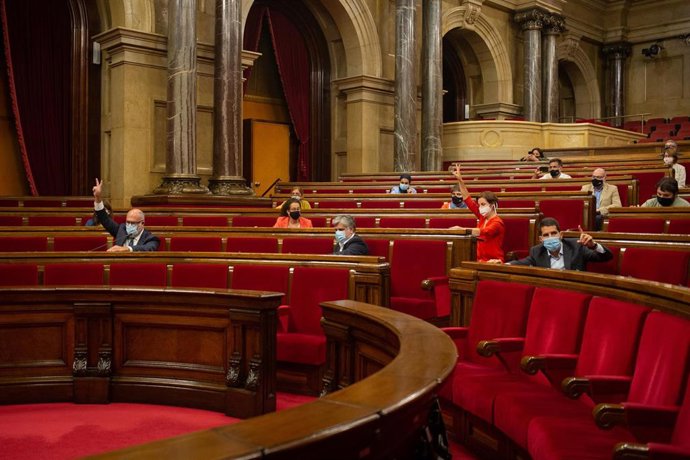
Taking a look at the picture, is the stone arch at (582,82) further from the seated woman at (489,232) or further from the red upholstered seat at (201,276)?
the red upholstered seat at (201,276)

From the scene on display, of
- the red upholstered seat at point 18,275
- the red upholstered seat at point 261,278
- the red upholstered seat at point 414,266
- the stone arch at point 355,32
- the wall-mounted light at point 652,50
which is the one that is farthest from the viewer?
the wall-mounted light at point 652,50

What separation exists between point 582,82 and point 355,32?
9.17 meters

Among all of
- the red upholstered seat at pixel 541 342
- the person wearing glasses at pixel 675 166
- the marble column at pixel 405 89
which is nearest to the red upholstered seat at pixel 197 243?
the red upholstered seat at pixel 541 342

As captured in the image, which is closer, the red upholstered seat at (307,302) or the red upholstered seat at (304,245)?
the red upholstered seat at (307,302)

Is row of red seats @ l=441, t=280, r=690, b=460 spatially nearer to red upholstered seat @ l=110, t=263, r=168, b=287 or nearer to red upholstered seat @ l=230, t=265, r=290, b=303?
red upholstered seat @ l=230, t=265, r=290, b=303

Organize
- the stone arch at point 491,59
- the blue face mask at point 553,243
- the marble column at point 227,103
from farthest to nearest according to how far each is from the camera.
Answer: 1. the stone arch at point 491,59
2. the marble column at point 227,103
3. the blue face mask at point 553,243

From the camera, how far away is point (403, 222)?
6207 millimetres

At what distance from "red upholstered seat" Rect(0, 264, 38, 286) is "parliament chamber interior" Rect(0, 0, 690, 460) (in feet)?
0.05

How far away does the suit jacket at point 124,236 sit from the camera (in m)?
5.18

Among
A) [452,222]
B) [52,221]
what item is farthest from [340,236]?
[52,221]

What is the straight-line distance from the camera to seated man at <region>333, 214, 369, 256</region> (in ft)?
16.0

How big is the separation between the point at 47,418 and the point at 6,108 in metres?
7.65

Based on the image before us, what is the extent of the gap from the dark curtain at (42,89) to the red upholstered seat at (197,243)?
501cm

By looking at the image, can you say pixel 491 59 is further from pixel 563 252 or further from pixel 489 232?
pixel 563 252
